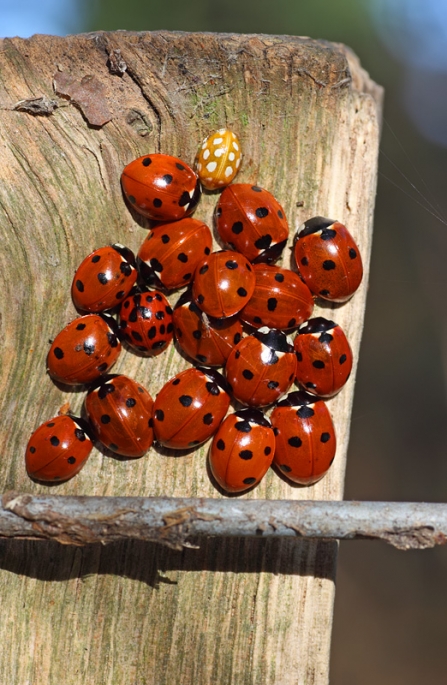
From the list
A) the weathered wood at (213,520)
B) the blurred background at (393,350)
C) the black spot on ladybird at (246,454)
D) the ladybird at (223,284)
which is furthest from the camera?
the blurred background at (393,350)

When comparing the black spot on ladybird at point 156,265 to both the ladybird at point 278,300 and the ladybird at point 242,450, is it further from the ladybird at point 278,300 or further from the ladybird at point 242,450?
the ladybird at point 242,450

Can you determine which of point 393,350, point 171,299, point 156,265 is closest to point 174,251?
point 156,265

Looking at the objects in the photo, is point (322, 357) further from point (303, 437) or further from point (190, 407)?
point (190, 407)

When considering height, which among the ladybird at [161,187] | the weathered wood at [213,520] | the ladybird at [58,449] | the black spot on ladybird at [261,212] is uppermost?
the ladybird at [161,187]

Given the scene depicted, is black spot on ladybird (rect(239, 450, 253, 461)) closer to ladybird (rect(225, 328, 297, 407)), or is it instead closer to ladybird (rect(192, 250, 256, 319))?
ladybird (rect(225, 328, 297, 407))

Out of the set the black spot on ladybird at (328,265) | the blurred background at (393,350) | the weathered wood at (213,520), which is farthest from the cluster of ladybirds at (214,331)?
the blurred background at (393,350)

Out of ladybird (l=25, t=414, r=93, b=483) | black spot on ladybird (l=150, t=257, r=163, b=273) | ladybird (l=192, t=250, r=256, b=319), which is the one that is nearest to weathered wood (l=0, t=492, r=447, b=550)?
ladybird (l=25, t=414, r=93, b=483)

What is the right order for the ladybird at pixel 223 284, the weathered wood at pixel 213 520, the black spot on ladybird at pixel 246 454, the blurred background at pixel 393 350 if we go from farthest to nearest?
1. the blurred background at pixel 393 350
2. the ladybird at pixel 223 284
3. the black spot on ladybird at pixel 246 454
4. the weathered wood at pixel 213 520
